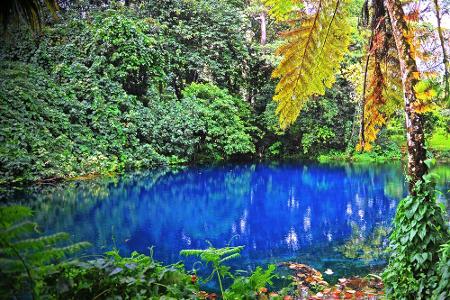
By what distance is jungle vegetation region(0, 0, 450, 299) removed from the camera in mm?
2686

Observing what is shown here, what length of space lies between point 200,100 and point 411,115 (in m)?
16.1

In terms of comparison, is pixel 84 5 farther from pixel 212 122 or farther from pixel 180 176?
pixel 180 176

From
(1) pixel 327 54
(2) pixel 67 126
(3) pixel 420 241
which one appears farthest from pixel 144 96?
(3) pixel 420 241

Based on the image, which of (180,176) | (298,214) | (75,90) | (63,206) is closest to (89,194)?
(63,206)

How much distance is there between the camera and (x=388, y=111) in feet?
12.3

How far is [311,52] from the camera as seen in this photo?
3.37 m

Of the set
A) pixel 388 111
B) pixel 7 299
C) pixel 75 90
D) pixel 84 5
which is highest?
pixel 84 5

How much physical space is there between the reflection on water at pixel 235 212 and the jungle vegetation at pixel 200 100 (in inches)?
70.4

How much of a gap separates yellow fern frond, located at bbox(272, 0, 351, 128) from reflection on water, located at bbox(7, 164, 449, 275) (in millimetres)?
2220

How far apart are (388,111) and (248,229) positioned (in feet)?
16.5

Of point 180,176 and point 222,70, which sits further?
point 222,70

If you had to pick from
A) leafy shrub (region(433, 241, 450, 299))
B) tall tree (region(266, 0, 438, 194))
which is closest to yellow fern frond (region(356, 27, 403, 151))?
tall tree (region(266, 0, 438, 194))

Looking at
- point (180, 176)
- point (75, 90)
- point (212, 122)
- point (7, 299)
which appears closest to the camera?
point (7, 299)

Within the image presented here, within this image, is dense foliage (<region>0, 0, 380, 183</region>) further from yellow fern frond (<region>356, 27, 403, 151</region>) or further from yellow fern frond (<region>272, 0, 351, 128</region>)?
yellow fern frond (<region>356, 27, 403, 151</region>)
